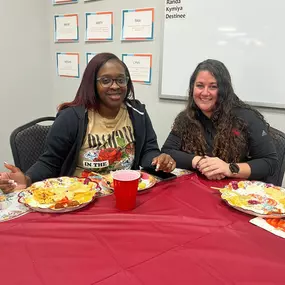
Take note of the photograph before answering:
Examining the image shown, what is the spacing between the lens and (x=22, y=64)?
2902 millimetres

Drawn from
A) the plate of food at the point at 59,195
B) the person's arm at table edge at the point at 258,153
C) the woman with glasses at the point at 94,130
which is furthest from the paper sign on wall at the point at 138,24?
the plate of food at the point at 59,195

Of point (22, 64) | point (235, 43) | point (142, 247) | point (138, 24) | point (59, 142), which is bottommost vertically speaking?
point (142, 247)

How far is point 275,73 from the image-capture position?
1885mm

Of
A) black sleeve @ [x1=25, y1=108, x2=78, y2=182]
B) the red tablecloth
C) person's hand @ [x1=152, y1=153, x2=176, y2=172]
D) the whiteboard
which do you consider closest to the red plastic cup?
the red tablecloth

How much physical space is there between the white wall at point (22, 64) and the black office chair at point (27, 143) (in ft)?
4.52

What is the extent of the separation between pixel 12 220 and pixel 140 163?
80 centimetres

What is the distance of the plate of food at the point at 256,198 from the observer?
3.06 ft

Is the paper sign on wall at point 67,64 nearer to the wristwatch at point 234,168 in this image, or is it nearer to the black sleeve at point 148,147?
the black sleeve at point 148,147

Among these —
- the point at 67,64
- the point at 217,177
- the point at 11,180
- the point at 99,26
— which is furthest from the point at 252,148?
the point at 67,64

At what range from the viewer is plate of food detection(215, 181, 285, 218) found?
93 cm

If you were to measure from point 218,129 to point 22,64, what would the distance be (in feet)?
7.09

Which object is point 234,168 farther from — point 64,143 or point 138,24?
point 138,24

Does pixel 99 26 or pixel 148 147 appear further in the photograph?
pixel 99 26

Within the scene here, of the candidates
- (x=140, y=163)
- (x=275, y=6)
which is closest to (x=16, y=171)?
(x=140, y=163)
